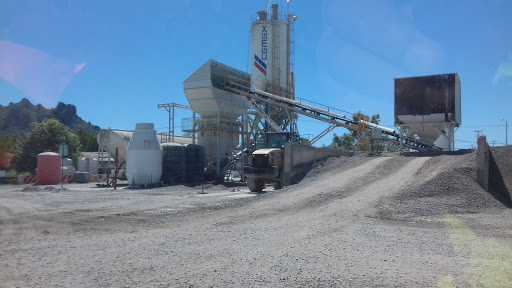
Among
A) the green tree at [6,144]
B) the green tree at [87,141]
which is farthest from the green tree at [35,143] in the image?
the green tree at [87,141]

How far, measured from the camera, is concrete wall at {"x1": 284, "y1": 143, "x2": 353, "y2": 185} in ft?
70.1

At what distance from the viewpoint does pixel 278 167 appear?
2152 centimetres

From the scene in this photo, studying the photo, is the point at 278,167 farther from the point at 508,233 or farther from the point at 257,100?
the point at 257,100

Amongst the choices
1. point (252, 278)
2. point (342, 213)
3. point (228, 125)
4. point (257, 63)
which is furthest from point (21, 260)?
point (257, 63)

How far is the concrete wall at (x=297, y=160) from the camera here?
2136cm

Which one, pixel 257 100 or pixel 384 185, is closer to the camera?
pixel 384 185

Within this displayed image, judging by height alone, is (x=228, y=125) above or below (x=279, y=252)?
above

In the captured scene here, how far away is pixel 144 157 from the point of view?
93.5 feet

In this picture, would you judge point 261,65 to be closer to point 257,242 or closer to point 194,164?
point 194,164

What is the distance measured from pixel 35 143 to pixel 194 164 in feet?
92.7

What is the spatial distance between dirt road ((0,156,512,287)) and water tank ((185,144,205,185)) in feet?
52.8

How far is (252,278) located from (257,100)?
113 ft

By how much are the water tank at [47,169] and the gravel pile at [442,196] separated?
29244 mm

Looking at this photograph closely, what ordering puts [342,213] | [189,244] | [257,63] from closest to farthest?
[189,244] < [342,213] < [257,63]
